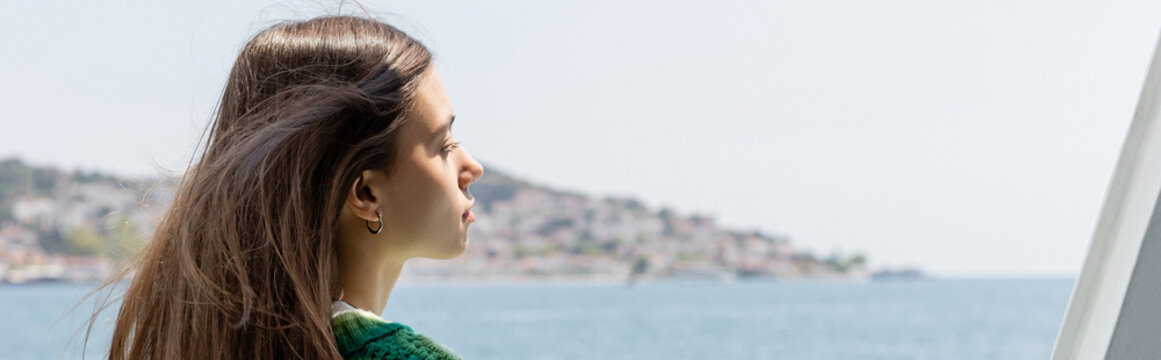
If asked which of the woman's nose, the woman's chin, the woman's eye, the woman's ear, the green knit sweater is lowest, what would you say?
the green knit sweater

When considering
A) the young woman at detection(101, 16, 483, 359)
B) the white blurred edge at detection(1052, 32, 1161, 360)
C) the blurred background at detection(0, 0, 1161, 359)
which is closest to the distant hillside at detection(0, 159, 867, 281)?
the blurred background at detection(0, 0, 1161, 359)

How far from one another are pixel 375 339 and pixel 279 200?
0.46ft

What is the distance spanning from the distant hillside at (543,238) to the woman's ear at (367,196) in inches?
893

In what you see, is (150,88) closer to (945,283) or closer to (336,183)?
(336,183)

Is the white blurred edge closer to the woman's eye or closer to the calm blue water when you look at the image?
the woman's eye

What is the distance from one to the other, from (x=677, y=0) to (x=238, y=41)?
50.3 m

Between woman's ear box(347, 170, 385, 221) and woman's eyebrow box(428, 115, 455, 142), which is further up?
woman's eyebrow box(428, 115, 455, 142)

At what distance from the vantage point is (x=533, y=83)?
4766cm

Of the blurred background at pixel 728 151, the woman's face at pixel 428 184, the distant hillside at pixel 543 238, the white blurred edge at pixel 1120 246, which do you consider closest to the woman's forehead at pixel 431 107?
the woman's face at pixel 428 184

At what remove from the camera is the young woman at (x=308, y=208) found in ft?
2.80

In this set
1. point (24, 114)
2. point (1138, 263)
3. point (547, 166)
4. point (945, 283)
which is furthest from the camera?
point (945, 283)

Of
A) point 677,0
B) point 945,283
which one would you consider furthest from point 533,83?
point 945,283

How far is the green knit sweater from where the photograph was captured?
2.68ft

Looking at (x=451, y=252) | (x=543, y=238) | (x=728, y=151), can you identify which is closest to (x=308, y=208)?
(x=451, y=252)
